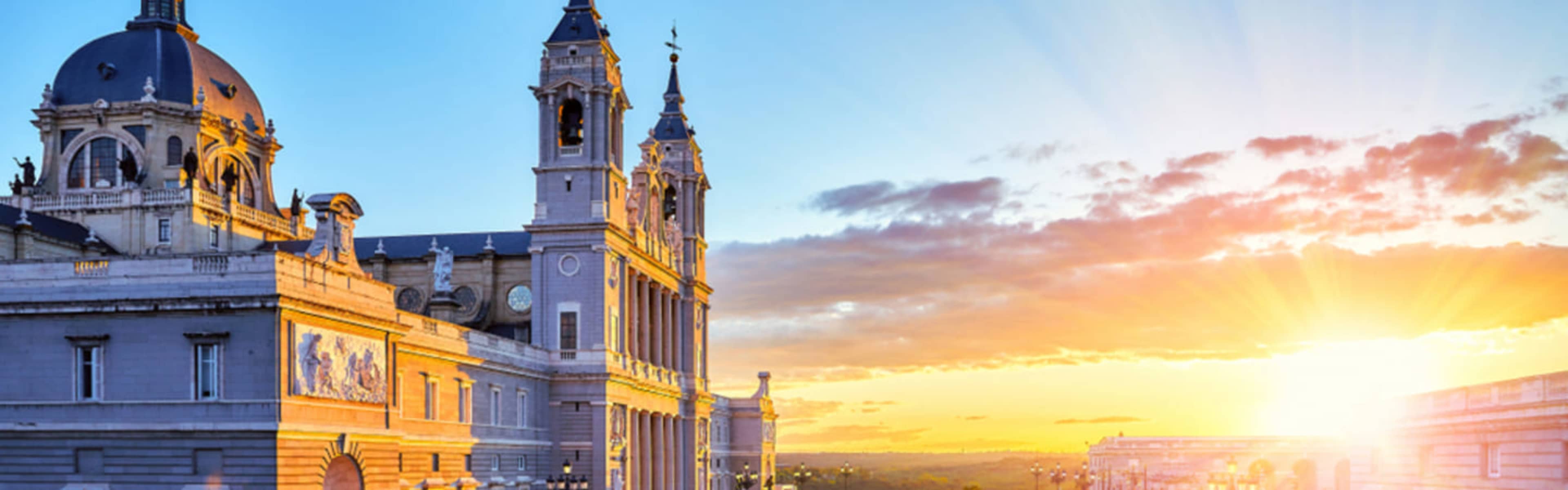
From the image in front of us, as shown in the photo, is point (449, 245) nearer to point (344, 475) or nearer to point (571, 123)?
point (571, 123)

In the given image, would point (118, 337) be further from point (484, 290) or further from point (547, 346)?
point (484, 290)

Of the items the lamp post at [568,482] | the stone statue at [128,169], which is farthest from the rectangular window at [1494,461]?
the stone statue at [128,169]

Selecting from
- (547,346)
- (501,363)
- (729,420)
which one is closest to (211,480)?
(501,363)

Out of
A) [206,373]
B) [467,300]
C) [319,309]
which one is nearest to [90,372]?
[206,373]

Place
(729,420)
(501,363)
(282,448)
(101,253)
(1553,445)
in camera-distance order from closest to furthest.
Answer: (1553,445)
(282,448)
(501,363)
(101,253)
(729,420)

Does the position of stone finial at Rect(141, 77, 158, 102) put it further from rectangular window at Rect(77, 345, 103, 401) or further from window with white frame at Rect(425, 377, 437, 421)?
rectangular window at Rect(77, 345, 103, 401)

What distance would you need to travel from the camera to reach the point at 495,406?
66500 mm

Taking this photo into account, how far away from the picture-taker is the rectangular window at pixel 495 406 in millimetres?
65812

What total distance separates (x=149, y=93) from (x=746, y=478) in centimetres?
5726

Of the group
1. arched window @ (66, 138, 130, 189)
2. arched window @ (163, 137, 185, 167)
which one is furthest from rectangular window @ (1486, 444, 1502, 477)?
arched window @ (66, 138, 130, 189)

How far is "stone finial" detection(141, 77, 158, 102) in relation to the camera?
79.2 meters

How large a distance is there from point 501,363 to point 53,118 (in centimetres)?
3199

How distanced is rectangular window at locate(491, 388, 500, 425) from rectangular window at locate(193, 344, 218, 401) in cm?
2306

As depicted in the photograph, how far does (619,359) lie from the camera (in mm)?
77938
